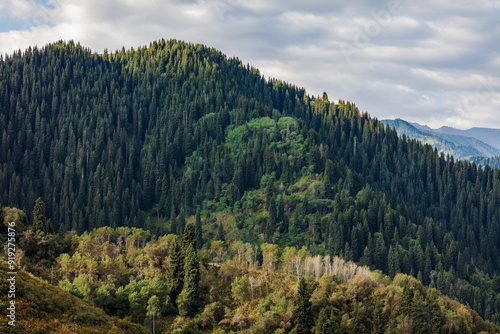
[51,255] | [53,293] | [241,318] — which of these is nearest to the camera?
[53,293]

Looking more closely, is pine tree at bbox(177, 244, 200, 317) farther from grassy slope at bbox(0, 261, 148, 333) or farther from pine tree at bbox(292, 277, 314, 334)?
grassy slope at bbox(0, 261, 148, 333)

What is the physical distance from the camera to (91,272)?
121 metres

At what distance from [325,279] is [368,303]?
1309cm

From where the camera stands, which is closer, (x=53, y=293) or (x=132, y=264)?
(x=53, y=293)

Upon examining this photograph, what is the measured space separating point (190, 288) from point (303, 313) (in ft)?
103

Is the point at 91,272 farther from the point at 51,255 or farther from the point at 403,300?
the point at 403,300

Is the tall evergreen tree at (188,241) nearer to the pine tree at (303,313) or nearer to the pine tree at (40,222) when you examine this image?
the pine tree at (303,313)

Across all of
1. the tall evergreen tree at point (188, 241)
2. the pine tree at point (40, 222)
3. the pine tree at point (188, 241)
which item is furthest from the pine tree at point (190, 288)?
the pine tree at point (40, 222)

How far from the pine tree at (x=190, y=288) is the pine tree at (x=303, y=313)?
90.8ft

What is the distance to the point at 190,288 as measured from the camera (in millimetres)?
123250

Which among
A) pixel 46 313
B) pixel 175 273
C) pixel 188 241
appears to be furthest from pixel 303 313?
pixel 46 313

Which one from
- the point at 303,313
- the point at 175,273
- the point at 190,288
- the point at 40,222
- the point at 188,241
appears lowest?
the point at 303,313

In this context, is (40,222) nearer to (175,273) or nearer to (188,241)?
(175,273)

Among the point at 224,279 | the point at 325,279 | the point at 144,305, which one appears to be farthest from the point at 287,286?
the point at 144,305
